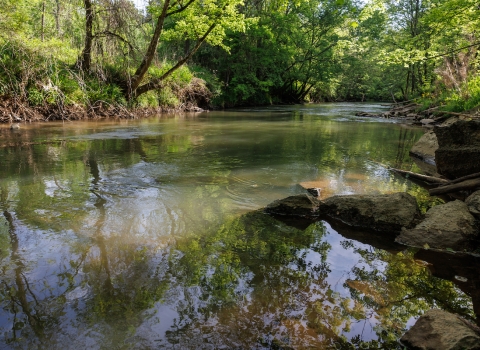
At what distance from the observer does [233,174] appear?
6.12 metres

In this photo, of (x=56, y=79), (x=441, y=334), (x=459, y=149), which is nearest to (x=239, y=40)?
(x=56, y=79)

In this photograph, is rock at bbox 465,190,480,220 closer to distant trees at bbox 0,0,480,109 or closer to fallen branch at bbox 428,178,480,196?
fallen branch at bbox 428,178,480,196

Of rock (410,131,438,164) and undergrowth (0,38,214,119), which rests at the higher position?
undergrowth (0,38,214,119)

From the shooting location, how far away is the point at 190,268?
289cm

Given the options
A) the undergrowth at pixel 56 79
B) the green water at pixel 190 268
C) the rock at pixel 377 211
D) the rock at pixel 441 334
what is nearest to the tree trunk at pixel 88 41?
the undergrowth at pixel 56 79

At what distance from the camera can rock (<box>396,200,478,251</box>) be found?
11.2ft

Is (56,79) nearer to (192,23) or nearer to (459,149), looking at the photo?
(192,23)

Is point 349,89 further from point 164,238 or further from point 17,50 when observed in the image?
point 164,238

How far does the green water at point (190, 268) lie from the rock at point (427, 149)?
223 cm

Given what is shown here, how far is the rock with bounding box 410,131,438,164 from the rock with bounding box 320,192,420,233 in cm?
429

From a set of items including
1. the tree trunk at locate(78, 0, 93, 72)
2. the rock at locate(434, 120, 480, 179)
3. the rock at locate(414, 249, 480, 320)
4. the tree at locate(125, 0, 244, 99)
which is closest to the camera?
the rock at locate(414, 249, 480, 320)

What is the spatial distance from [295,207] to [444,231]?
1551 millimetres

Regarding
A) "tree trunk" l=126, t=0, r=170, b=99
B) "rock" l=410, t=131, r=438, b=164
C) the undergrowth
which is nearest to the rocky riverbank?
"rock" l=410, t=131, r=438, b=164

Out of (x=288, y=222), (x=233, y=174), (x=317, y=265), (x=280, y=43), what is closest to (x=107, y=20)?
(x=233, y=174)
